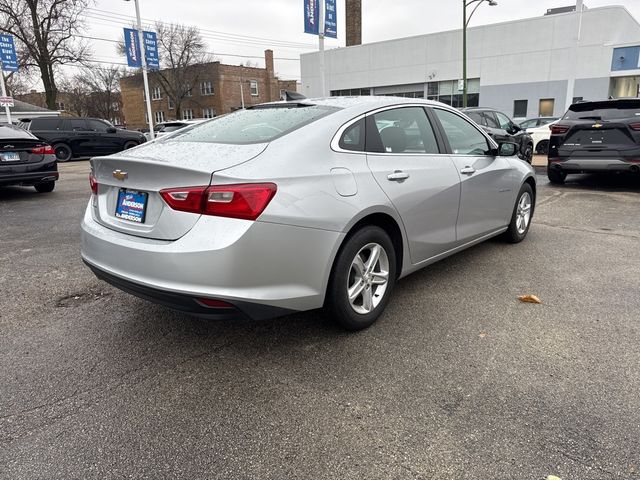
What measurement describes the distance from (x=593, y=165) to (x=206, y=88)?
165 feet

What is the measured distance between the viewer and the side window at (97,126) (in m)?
19.5

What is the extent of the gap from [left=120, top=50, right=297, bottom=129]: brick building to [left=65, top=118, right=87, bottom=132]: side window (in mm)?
31842

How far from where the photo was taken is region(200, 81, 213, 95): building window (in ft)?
172

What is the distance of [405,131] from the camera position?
12.0 ft

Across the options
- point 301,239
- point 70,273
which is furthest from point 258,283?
point 70,273

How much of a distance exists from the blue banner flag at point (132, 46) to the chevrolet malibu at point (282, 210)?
71.2 feet

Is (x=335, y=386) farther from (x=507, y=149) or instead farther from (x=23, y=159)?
(x=23, y=159)

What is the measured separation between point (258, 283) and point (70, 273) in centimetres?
294

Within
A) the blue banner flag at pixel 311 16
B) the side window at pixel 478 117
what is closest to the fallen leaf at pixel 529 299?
the side window at pixel 478 117

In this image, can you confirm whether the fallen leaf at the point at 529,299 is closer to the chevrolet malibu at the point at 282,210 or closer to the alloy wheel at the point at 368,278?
the chevrolet malibu at the point at 282,210

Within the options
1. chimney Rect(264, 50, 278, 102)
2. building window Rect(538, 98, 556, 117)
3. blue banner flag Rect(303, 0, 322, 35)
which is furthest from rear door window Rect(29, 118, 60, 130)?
chimney Rect(264, 50, 278, 102)

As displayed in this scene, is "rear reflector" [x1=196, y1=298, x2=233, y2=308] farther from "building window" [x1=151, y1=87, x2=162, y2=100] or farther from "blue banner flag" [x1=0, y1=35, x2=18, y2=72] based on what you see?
"building window" [x1=151, y1=87, x2=162, y2=100]

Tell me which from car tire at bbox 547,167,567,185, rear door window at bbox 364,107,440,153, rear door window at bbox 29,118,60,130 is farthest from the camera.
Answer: rear door window at bbox 29,118,60,130

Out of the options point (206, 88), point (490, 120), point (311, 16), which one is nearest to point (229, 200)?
point (490, 120)
